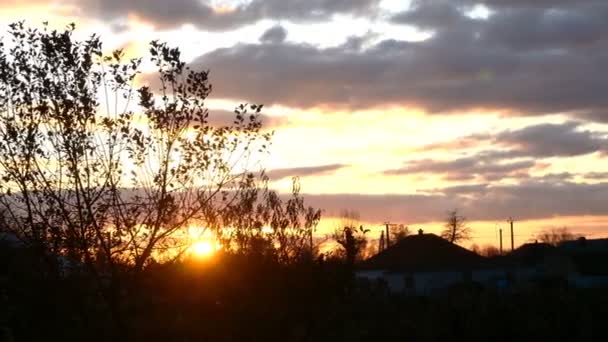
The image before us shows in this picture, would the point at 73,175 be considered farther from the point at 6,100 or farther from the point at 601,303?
the point at 601,303

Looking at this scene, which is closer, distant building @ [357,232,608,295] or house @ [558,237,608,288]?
house @ [558,237,608,288]

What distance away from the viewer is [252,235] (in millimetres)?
16953

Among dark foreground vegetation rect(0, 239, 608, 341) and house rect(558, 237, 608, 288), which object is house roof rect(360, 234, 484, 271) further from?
dark foreground vegetation rect(0, 239, 608, 341)

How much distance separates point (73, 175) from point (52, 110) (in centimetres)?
117

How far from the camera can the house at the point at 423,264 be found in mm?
73688

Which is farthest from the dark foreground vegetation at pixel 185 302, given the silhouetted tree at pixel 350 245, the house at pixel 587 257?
the house at pixel 587 257

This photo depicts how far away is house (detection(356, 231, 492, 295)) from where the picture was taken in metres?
73.7

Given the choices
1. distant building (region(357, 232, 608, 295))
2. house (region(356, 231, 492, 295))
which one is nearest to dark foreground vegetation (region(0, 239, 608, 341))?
distant building (region(357, 232, 608, 295))

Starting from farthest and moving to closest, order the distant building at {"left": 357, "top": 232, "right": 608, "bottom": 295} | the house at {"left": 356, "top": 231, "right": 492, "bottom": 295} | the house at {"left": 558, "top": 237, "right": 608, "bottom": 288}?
the house at {"left": 356, "top": 231, "right": 492, "bottom": 295}, the distant building at {"left": 357, "top": 232, "right": 608, "bottom": 295}, the house at {"left": 558, "top": 237, "right": 608, "bottom": 288}

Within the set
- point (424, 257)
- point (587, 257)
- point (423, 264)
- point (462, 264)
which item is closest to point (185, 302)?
point (423, 264)

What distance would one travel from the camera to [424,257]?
254 feet

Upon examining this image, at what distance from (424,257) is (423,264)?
4.39 feet

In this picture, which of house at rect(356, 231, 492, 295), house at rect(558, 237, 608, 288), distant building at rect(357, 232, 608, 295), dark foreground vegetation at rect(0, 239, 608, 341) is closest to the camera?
dark foreground vegetation at rect(0, 239, 608, 341)

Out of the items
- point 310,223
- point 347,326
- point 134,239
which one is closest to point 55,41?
point 134,239
